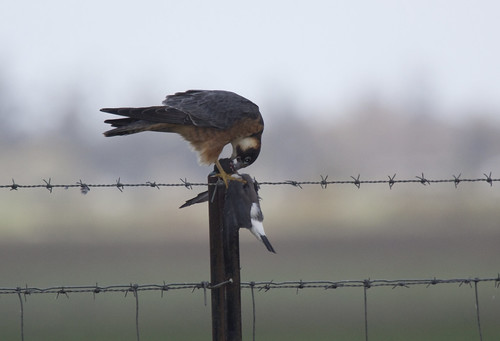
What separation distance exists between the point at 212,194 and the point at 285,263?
2228 cm

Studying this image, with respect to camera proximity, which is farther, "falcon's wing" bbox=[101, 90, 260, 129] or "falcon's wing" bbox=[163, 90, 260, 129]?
"falcon's wing" bbox=[163, 90, 260, 129]

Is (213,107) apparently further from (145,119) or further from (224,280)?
(224,280)

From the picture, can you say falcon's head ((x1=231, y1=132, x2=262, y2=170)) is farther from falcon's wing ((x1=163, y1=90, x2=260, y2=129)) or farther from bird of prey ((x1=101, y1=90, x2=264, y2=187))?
falcon's wing ((x1=163, y1=90, x2=260, y2=129))

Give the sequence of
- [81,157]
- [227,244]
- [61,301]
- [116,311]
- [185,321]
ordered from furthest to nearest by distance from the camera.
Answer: [81,157] < [61,301] < [116,311] < [185,321] < [227,244]

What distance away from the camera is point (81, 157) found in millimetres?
38906

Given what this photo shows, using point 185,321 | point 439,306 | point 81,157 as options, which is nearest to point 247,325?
point 185,321

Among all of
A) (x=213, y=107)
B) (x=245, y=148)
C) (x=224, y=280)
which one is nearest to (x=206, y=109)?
(x=213, y=107)

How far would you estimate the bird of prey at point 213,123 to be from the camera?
6293 mm

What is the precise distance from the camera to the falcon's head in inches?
266

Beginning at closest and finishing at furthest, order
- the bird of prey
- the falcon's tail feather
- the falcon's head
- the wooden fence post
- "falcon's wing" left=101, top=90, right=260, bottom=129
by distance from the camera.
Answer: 1. the wooden fence post
2. the falcon's tail feather
3. "falcon's wing" left=101, top=90, right=260, bottom=129
4. the bird of prey
5. the falcon's head

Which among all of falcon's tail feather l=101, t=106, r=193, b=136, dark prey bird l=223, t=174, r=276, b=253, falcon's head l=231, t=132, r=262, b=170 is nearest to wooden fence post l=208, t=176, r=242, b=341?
dark prey bird l=223, t=174, r=276, b=253

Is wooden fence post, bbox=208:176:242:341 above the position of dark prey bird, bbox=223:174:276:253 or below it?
below

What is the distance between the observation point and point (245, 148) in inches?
267

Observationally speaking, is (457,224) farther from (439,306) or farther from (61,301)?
(61,301)
